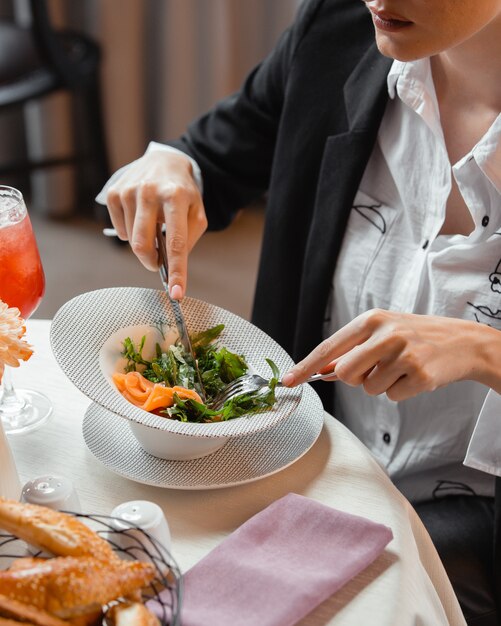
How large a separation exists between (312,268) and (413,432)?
1.06 ft

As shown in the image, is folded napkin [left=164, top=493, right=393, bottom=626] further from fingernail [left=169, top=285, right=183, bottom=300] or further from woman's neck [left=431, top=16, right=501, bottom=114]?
woman's neck [left=431, top=16, right=501, bottom=114]

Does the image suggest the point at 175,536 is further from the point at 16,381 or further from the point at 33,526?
the point at 16,381

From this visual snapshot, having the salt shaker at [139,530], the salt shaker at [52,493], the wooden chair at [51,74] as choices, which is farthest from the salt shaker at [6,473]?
the wooden chair at [51,74]

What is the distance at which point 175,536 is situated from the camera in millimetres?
995

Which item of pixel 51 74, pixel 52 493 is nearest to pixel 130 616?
pixel 52 493

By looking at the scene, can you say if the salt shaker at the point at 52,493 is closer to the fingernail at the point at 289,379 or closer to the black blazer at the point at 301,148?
the fingernail at the point at 289,379

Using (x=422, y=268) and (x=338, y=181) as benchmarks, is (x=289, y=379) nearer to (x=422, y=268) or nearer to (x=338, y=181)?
(x=422, y=268)

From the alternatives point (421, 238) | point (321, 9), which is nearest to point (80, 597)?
point (421, 238)

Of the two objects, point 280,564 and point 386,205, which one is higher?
point 386,205

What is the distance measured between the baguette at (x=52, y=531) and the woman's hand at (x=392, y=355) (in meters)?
0.34

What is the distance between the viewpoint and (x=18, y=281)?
1132 millimetres

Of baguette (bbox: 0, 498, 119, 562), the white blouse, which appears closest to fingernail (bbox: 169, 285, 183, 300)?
the white blouse

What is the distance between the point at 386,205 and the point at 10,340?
2.56 feet

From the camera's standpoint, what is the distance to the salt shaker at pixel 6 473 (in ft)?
3.09
